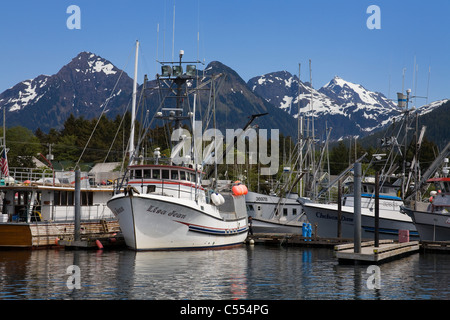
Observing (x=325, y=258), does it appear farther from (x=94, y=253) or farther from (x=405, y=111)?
(x=405, y=111)

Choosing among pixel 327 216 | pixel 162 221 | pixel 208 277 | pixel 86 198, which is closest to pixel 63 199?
pixel 86 198

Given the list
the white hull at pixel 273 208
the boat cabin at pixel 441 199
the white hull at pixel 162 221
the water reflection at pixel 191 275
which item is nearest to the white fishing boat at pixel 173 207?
the white hull at pixel 162 221

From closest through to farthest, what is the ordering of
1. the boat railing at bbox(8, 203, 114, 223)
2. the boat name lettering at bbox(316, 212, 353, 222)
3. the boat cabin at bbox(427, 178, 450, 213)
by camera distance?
the boat railing at bbox(8, 203, 114, 223) < the boat cabin at bbox(427, 178, 450, 213) < the boat name lettering at bbox(316, 212, 353, 222)

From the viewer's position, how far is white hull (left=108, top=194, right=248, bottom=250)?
3294 centimetres

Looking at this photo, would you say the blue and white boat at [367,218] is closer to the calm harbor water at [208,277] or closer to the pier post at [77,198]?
the calm harbor water at [208,277]

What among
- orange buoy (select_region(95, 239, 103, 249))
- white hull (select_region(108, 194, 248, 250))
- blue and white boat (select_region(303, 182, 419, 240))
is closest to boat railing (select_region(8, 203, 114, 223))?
orange buoy (select_region(95, 239, 103, 249))

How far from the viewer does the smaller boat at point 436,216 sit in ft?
128

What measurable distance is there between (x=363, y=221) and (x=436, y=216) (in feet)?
23.7

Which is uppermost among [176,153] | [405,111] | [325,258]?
[405,111]

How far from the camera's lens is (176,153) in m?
39.3

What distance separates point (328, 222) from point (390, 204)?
17.5 ft

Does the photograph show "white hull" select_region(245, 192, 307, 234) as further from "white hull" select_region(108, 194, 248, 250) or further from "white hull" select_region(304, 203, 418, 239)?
"white hull" select_region(108, 194, 248, 250)

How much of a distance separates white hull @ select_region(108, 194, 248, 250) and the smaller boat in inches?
553
